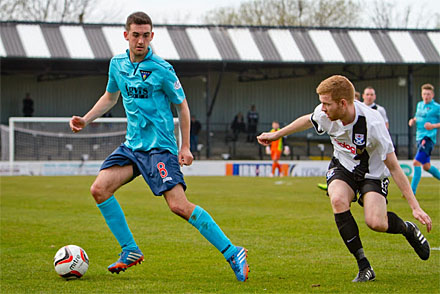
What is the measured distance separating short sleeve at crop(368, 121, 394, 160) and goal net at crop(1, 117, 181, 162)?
1912 cm

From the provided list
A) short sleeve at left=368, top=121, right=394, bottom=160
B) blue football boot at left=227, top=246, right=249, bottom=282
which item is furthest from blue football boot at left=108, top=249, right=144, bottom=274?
short sleeve at left=368, top=121, right=394, bottom=160

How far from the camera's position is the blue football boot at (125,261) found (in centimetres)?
605

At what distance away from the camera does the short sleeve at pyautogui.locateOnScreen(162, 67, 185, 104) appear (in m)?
6.04

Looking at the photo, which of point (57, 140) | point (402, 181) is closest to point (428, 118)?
point (402, 181)

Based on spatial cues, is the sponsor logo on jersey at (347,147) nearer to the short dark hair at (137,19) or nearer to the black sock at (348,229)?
the black sock at (348,229)

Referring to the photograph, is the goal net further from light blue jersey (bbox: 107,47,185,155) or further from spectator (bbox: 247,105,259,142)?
light blue jersey (bbox: 107,47,185,155)

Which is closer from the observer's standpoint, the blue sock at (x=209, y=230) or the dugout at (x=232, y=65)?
the blue sock at (x=209, y=230)

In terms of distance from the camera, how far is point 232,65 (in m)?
32.2

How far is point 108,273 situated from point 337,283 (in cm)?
206

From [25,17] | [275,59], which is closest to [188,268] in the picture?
[275,59]

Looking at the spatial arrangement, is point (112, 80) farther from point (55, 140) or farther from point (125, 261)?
point (55, 140)

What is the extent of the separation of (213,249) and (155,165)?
225 centimetres

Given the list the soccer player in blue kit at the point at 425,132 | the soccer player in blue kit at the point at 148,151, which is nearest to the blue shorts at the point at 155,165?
the soccer player in blue kit at the point at 148,151

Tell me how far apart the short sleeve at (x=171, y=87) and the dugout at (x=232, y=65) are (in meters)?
21.5
